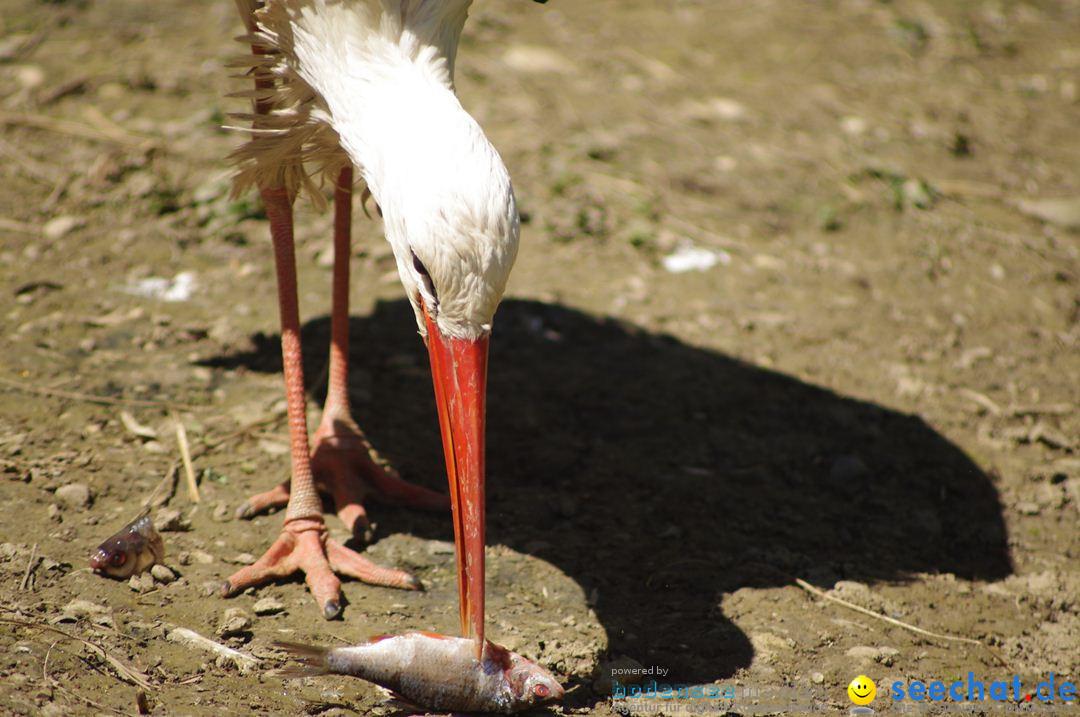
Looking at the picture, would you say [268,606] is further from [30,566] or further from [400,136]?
[400,136]

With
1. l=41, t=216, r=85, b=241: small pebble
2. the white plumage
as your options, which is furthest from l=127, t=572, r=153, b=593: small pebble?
l=41, t=216, r=85, b=241: small pebble

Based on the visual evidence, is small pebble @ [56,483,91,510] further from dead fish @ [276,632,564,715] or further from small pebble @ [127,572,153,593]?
dead fish @ [276,632,564,715]

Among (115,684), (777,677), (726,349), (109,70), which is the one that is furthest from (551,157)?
(115,684)

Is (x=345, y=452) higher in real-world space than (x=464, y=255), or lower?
lower

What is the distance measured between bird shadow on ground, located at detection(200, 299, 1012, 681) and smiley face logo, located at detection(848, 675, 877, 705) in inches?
12.5

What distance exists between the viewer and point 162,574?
3025 mm

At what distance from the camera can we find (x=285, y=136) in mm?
3279

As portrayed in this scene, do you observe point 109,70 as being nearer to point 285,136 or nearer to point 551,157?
point 551,157

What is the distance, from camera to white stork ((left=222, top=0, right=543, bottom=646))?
2516 mm

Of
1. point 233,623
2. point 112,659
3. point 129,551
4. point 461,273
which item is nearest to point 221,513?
point 129,551

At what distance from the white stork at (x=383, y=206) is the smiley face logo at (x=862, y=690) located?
3.74ft

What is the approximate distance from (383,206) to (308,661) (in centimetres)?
122

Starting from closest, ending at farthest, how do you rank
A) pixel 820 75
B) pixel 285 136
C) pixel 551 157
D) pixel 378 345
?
1. pixel 285 136
2. pixel 378 345
3. pixel 551 157
4. pixel 820 75

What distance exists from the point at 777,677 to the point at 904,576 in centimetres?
82
